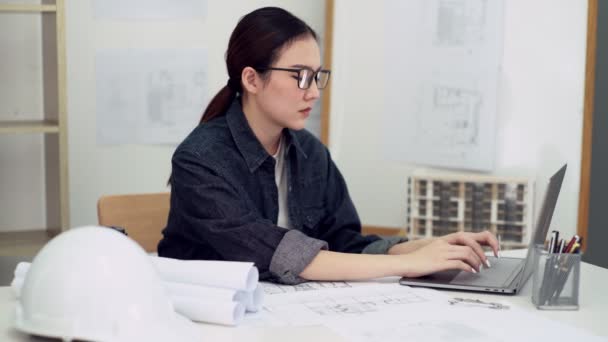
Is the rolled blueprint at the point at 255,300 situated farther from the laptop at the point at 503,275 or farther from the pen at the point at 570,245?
the pen at the point at 570,245

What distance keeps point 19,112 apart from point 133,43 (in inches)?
18.7

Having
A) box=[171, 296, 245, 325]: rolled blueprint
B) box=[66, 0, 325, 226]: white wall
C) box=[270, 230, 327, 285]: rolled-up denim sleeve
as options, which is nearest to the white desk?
box=[171, 296, 245, 325]: rolled blueprint

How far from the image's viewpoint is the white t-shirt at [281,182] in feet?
6.86

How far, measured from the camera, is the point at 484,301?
5.37 ft

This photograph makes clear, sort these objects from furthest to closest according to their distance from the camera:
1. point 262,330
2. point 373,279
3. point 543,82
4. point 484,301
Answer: point 543,82 → point 373,279 → point 484,301 → point 262,330

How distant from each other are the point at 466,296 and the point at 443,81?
1.47 m

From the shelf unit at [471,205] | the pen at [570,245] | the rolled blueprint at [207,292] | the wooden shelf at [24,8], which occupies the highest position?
the wooden shelf at [24,8]

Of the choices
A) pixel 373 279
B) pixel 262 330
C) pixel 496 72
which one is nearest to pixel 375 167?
pixel 496 72

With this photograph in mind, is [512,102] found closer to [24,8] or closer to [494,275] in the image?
[494,275]

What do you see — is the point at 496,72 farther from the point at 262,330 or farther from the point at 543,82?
the point at 262,330

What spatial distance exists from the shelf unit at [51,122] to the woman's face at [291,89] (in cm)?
98

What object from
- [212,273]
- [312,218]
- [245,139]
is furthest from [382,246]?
[212,273]

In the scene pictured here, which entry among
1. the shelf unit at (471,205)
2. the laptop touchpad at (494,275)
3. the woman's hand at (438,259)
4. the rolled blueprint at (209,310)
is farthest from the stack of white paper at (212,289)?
the shelf unit at (471,205)

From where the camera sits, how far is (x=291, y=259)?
5.71ft
